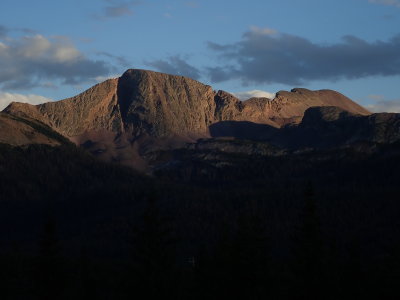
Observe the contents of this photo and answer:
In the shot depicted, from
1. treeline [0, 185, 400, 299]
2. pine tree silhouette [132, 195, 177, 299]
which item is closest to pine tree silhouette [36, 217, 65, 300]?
treeline [0, 185, 400, 299]

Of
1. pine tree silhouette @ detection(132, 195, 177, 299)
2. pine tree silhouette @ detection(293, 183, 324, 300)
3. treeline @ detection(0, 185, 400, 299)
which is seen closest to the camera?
pine tree silhouette @ detection(132, 195, 177, 299)

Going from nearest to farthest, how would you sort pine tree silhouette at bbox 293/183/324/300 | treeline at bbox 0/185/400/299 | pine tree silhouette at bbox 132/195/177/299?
pine tree silhouette at bbox 132/195/177/299 < treeline at bbox 0/185/400/299 < pine tree silhouette at bbox 293/183/324/300

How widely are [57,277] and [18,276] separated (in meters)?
116

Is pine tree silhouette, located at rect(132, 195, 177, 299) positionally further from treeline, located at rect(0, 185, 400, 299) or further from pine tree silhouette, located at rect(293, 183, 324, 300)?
pine tree silhouette, located at rect(293, 183, 324, 300)

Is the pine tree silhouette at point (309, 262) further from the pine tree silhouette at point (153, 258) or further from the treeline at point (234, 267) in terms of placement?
the pine tree silhouette at point (153, 258)

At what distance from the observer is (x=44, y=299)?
82062 mm

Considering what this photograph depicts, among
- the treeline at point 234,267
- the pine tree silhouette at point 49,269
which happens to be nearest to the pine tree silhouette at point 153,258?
the treeline at point 234,267

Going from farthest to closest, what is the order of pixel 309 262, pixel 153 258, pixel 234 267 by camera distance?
pixel 234 267, pixel 309 262, pixel 153 258

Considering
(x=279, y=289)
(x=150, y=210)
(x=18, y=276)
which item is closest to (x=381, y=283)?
(x=279, y=289)

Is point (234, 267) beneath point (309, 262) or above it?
beneath

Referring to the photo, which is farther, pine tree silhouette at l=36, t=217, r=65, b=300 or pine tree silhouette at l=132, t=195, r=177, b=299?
pine tree silhouette at l=36, t=217, r=65, b=300

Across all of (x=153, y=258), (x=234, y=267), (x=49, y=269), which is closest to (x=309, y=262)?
(x=234, y=267)

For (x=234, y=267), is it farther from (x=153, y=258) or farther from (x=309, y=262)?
(x=153, y=258)

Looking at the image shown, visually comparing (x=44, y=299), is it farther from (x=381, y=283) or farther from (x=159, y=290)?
(x=381, y=283)
